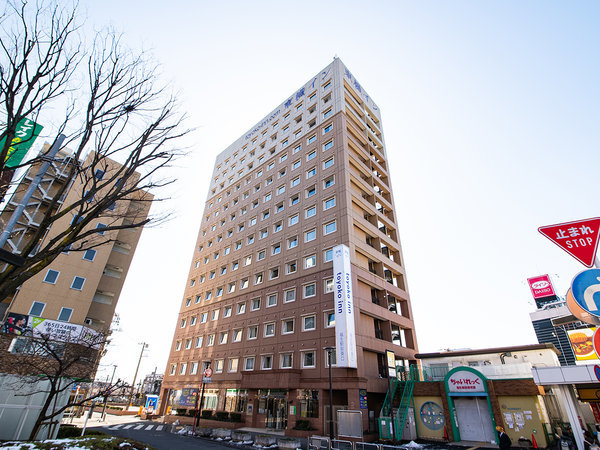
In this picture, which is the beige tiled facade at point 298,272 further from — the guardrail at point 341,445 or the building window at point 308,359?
the guardrail at point 341,445

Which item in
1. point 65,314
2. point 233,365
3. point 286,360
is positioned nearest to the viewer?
point 65,314

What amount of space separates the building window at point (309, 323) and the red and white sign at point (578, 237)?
23.0 metres

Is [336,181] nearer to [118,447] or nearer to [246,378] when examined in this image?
[246,378]

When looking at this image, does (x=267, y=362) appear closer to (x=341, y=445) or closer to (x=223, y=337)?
(x=223, y=337)

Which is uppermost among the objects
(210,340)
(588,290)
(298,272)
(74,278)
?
(298,272)

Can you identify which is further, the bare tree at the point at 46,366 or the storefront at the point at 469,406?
the storefront at the point at 469,406

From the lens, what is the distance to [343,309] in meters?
24.2

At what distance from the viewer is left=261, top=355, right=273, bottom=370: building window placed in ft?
97.7

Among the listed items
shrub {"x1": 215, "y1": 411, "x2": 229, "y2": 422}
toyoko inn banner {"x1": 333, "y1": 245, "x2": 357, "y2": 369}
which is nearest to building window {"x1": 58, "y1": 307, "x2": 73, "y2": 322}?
shrub {"x1": 215, "y1": 411, "x2": 229, "y2": 422}

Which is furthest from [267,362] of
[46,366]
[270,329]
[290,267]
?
[46,366]

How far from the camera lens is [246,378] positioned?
29234 mm

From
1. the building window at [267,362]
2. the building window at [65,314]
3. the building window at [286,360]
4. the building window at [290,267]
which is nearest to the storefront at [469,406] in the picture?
the building window at [286,360]

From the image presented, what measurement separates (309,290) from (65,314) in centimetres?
2278

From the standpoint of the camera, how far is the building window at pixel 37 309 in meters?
26.3
